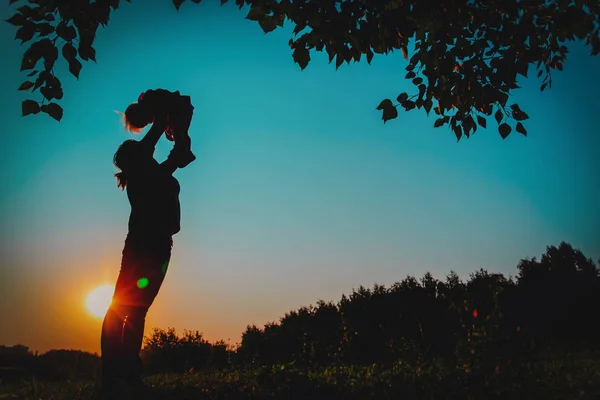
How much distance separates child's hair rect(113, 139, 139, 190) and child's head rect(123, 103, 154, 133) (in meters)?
0.45

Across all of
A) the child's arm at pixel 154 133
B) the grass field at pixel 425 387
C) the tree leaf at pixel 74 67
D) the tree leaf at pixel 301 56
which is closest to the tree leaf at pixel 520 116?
the tree leaf at pixel 301 56

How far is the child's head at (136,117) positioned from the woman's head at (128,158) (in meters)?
0.45

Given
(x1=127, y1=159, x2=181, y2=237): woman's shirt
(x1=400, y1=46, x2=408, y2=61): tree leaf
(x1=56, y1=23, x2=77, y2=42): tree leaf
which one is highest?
(x1=400, y1=46, x2=408, y2=61): tree leaf

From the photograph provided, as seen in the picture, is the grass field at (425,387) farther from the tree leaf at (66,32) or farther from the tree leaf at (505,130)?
the tree leaf at (66,32)

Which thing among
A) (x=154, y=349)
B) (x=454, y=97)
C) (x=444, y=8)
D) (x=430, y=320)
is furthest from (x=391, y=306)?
(x=444, y=8)

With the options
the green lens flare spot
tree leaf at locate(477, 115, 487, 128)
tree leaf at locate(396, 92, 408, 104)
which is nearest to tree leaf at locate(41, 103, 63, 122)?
the green lens flare spot

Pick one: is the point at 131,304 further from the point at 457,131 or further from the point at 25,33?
the point at 457,131

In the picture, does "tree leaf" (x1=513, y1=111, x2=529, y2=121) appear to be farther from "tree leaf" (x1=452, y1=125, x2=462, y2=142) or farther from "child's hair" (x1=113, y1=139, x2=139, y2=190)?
"child's hair" (x1=113, y1=139, x2=139, y2=190)

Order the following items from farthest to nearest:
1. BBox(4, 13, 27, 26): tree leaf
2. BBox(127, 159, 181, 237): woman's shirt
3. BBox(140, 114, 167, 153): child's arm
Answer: BBox(140, 114, 167, 153): child's arm
BBox(127, 159, 181, 237): woman's shirt
BBox(4, 13, 27, 26): tree leaf

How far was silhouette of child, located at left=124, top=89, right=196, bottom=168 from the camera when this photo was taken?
4.89 meters

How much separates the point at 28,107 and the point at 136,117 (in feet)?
4.59

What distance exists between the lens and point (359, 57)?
487 centimetres

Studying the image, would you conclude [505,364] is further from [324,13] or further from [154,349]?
[154,349]

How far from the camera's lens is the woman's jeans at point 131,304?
3939 mm
